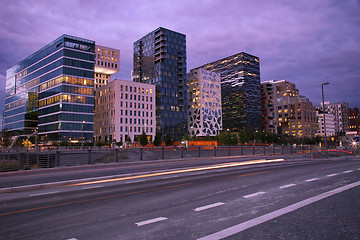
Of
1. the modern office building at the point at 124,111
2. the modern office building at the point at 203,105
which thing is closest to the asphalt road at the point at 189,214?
the modern office building at the point at 124,111

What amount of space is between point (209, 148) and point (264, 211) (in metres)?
30.3

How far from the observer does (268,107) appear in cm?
19162

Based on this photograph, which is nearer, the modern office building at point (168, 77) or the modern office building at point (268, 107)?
the modern office building at point (168, 77)

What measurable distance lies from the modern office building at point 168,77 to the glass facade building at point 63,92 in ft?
110

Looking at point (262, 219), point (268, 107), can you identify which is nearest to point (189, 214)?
point (262, 219)

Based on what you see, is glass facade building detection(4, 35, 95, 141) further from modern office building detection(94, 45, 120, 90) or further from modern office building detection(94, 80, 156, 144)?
modern office building detection(94, 45, 120, 90)

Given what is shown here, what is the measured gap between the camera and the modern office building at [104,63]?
5271 inches

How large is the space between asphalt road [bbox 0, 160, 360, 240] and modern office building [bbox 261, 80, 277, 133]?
618ft

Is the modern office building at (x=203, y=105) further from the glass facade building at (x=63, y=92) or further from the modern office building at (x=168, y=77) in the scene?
the glass facade building at (x=63, y=92)

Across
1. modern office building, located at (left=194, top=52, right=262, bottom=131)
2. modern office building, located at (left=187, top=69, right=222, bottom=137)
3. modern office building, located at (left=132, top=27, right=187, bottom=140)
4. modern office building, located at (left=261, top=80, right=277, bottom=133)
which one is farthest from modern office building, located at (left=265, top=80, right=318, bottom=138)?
modern office building, located at (left=132, top=27, right=187, bottom=140)

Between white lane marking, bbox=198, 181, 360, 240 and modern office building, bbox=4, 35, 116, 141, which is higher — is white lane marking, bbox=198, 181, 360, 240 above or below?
below

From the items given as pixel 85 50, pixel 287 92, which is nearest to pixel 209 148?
pixel 85 50

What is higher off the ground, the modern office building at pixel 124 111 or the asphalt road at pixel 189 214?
the modern office building at pixel 124 111

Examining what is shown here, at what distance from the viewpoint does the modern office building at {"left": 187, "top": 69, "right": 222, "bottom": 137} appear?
14012 cm
